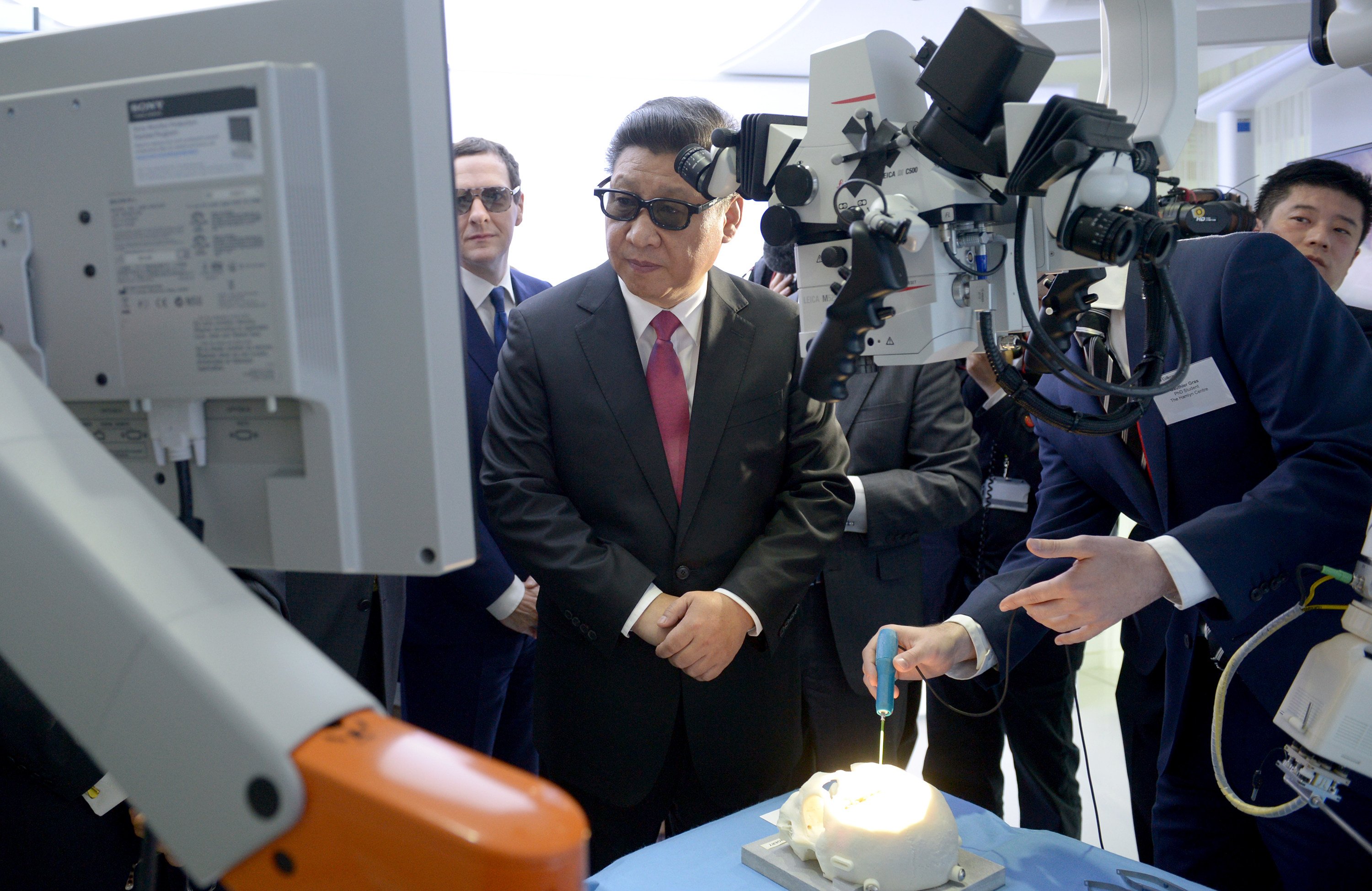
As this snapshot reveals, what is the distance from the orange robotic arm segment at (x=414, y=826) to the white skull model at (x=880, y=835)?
77cm

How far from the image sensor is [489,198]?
8.25ft

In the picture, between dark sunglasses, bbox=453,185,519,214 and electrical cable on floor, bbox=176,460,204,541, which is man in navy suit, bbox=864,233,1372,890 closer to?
electrical cable on floor, bbox=176,460,204,541

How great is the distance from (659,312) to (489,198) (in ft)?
3.02

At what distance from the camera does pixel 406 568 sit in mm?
690

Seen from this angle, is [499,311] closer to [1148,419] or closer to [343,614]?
[343,614]

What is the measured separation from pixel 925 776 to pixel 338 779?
2.44m

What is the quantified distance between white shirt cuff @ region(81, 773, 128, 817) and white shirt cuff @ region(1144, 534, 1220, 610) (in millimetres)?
1400

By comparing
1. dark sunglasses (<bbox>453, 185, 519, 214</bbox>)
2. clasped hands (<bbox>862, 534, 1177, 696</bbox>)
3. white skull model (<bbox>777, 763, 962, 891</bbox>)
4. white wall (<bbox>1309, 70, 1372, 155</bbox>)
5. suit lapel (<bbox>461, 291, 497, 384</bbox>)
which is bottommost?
white skull model (<bbox>777, 763, 962, 891</bbox>)

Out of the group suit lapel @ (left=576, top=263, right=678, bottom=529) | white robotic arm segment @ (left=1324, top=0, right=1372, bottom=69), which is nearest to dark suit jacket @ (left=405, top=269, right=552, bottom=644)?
suit lapel @ (left=576, top=263, right=678, bottom=529)

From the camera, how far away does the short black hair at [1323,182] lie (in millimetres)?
2363

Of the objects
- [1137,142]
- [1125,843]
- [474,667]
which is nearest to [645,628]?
[474,667]

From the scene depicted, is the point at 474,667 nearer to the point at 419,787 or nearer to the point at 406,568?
the point at 406,568

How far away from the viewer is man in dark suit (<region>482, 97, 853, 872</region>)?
5.58 ft

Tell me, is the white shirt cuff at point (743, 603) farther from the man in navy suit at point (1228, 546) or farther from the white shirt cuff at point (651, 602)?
the man in navy suit at point (1228, 546)
